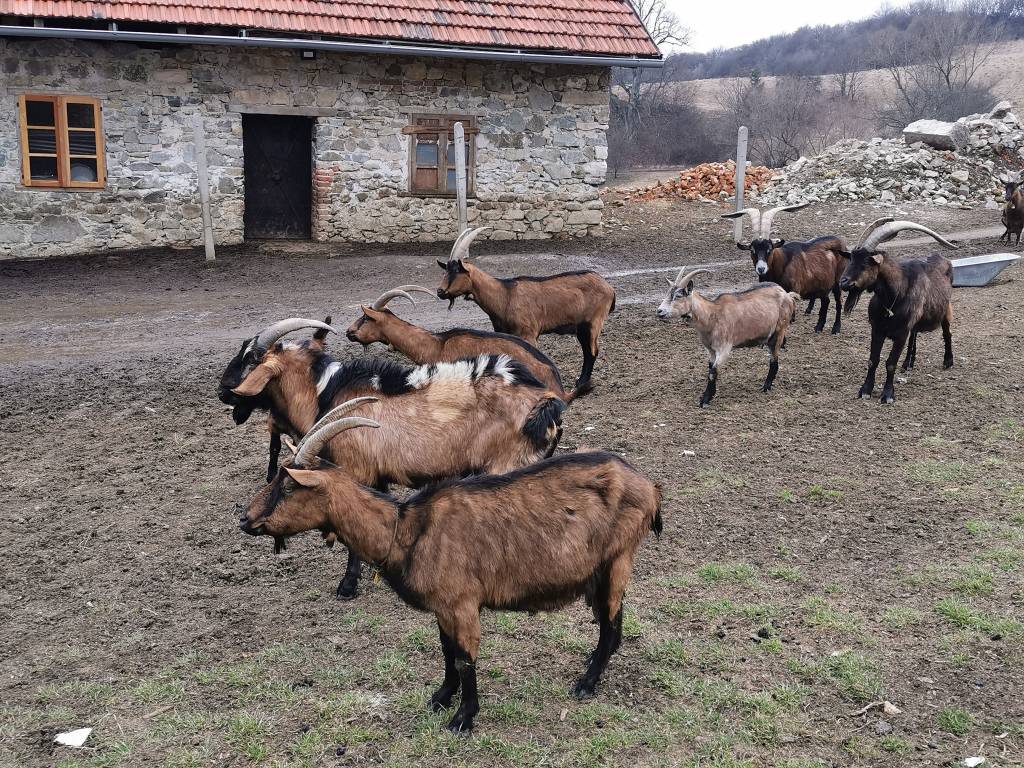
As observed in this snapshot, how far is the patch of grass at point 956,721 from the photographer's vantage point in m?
4.43

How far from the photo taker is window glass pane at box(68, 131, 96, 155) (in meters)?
14.9

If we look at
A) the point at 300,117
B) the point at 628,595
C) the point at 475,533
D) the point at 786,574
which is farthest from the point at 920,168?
the point at 475,533

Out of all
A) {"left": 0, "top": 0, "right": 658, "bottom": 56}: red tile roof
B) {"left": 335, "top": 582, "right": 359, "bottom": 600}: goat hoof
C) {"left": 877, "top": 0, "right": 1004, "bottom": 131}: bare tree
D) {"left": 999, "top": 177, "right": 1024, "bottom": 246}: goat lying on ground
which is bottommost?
{"left": 335, "top": 582, "right": 359, "bottom": 600}: goat hoof

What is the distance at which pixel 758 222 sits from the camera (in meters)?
12.9

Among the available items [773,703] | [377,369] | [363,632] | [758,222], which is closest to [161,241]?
[758,222]

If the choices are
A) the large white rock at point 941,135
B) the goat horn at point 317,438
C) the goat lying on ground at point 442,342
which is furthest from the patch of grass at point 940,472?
the large white rock at point 941,135

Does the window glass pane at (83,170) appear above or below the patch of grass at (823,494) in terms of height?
above

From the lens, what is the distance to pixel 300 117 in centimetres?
1652

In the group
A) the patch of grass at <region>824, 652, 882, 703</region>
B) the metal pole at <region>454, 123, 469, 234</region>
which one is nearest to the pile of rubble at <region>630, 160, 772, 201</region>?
the metal pole at <region>454, 123, 469, 234</region>

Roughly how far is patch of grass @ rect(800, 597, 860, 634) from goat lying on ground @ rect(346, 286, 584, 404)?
94.6 inches

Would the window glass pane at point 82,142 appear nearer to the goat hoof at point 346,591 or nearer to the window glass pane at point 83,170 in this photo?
the window glass pane at point 83,170

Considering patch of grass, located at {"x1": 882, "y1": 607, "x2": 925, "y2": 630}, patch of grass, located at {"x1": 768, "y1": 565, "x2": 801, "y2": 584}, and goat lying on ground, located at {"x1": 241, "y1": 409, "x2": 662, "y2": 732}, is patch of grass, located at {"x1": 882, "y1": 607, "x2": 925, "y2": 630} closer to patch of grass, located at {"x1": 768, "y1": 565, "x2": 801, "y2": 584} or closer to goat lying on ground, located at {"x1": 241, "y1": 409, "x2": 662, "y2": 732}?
patch of grass, located at {"x1": 768, "y1": 565, "x2": 801, "y2": 584}

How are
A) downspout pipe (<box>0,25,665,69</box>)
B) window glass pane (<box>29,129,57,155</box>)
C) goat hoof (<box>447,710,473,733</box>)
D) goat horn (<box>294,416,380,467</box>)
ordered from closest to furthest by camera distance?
1. goat hoof (<box>447,710,473,733</box>)
2. goat horn (<box>294,416,380,467</box>)
3. downspout pipe (<box>0,25,665,69</box>)
4. window glass pane (<box>29,129,57,155</box>)

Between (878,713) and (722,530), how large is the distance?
7.04 ft
